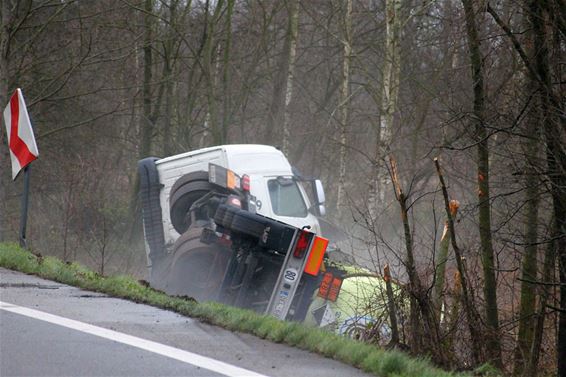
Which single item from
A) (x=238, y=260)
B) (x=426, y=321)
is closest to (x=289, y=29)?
(x=238, y=260)

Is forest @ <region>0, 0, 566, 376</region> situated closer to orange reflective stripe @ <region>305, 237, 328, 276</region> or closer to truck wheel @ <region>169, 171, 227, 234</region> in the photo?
orange reflective stripe @ <region>305, 237, 328, 276</region>

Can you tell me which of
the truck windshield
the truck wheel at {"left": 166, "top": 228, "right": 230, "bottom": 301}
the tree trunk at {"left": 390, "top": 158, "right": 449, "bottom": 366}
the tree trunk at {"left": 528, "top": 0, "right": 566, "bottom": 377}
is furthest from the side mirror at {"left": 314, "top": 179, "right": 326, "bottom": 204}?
the tree trunk at {"left": 390, "top": 158, "right": 449, "bottom": 366}

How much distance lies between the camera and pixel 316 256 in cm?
1348

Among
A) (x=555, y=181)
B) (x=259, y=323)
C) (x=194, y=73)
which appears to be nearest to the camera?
(x=259, y=323)

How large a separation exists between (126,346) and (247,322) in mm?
1191

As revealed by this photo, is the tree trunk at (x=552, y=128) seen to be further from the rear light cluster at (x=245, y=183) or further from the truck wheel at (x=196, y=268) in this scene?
the rear light cluster at (x=245, y=183)

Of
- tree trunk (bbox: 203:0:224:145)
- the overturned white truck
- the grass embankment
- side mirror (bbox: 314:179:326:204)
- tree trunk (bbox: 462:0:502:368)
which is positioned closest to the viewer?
the grass embankment

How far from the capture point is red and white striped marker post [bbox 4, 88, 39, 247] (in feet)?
32.7

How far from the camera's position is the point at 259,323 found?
6.61 meters

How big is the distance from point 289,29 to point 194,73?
318 centimetres

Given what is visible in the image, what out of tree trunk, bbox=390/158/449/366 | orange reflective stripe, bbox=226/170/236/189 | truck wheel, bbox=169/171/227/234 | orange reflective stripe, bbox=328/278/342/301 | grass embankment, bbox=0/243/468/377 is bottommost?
grass embankment, bbox=0/243/468/377

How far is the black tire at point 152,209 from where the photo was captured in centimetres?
1900

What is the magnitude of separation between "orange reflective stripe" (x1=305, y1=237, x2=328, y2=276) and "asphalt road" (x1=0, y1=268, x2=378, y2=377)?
6.44 meters

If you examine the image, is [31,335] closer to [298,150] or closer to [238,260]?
[238,260]
